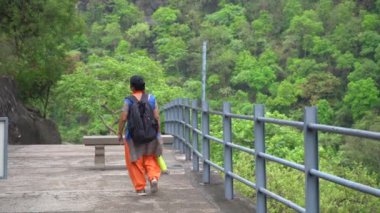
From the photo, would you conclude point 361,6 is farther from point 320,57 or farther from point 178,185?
point 178,185

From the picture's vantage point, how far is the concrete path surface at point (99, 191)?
8.36m

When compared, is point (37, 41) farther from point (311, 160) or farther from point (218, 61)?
point (218, 61)

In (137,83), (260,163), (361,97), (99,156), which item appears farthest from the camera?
(361,97)

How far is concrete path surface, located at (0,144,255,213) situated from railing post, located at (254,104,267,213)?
0.78 metres

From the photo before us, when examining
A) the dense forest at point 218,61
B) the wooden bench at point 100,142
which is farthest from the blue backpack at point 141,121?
the dense forest at point 218,61

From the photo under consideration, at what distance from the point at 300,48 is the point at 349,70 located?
56.0 ft

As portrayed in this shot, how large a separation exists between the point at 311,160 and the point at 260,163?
1.82 meters

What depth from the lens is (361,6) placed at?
128 m

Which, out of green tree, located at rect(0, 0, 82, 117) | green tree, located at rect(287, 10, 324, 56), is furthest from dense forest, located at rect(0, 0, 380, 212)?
green tree, located at rect(287, 10, 324, 56)

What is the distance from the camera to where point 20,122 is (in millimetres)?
30906

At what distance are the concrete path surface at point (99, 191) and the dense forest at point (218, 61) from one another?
2.31 meters

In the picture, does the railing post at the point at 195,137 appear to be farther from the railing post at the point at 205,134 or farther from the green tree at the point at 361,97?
the green tree at the point at 361,97

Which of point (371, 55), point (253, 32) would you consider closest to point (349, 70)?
point (371, 55)

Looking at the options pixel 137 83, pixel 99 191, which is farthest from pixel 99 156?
pixel 137 83
